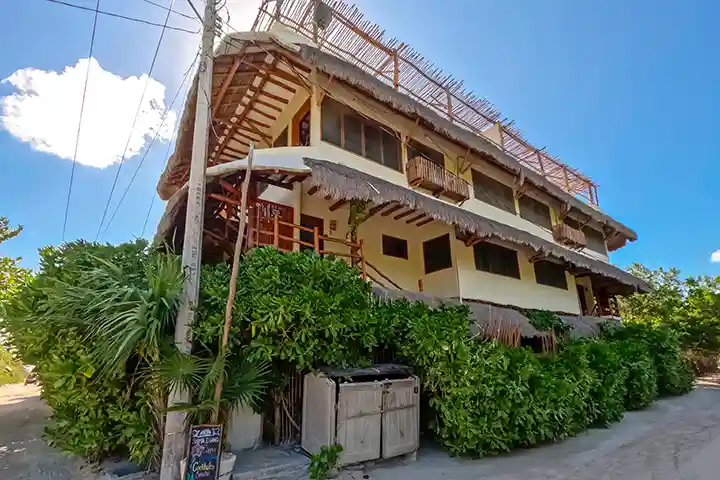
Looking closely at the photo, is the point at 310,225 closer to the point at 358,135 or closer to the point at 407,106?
the point at 358,135

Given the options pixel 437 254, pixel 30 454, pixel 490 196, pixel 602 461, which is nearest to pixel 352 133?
pixel 437 254

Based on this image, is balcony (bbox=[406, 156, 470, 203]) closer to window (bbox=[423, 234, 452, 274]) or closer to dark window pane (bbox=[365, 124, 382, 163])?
dark window pane (bbox=[365, 124, 382, 163])

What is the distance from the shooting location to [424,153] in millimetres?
11086

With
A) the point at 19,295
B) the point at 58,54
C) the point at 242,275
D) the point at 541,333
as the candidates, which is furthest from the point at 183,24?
the point at 541,333

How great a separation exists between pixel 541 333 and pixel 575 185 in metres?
11.3

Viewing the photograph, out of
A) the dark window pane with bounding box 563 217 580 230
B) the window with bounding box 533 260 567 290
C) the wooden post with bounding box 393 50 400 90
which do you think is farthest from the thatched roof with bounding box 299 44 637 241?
the window with bounding box 533 260 567 290

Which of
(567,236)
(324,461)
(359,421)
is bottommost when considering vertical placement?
(324,461)

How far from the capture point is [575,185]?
18578 millimetres

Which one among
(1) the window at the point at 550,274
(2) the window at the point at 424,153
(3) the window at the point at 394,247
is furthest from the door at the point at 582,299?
(3) the window at the point at 394,247

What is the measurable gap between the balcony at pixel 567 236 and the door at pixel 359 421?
37.4ft

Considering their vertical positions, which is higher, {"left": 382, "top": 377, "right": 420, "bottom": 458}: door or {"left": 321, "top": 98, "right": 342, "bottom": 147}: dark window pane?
{"left": 321, "top": 98, "right": 342, "bottom": 147}: dark window pane

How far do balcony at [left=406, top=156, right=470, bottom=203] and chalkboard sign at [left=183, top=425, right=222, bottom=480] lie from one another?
292 inches

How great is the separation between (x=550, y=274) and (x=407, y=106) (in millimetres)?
8009

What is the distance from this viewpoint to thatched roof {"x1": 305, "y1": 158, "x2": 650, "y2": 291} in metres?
7.30
